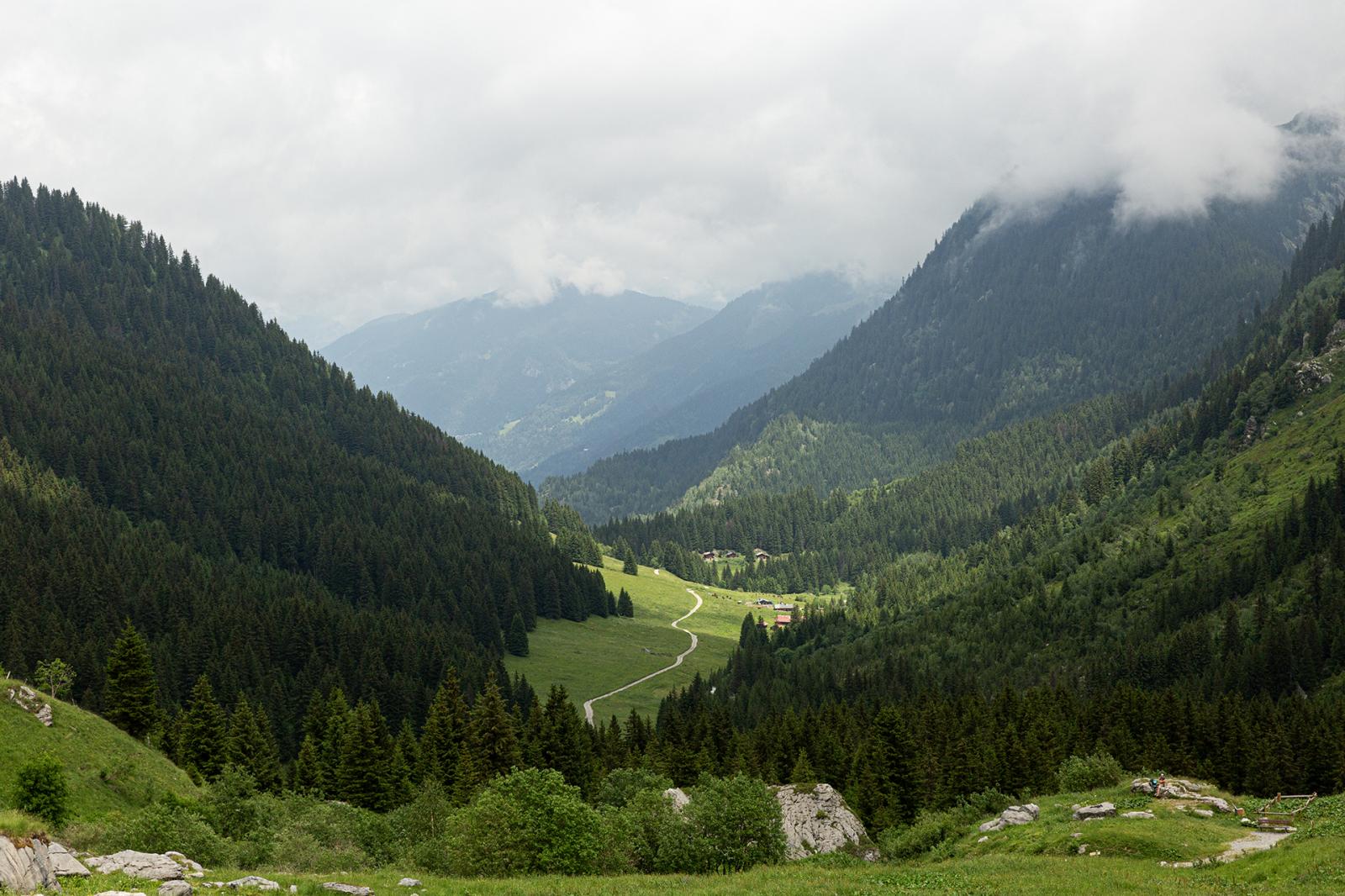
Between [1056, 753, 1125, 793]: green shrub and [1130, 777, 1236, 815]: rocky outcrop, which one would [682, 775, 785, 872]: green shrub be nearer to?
[1130, 777, 1236, 815]: rocky outcrop

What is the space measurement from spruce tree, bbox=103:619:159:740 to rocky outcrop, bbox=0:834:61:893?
76.3 meters

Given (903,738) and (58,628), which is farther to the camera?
(58,628)

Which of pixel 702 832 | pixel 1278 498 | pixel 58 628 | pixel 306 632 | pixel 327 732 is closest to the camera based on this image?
pixel 702 832

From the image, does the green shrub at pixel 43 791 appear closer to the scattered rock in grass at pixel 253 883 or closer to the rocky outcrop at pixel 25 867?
the scattered rock in grass at pixel 253 883

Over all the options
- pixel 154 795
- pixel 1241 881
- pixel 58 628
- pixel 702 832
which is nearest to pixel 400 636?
pixel 58 628

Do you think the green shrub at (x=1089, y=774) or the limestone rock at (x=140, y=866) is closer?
the limestone rock at (x=140, y=866)

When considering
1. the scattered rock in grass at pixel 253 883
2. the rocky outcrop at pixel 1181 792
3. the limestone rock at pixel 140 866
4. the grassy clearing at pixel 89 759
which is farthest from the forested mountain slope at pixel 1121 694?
the limestone rock at pixel 140 866

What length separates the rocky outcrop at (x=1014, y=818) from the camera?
74.6 m

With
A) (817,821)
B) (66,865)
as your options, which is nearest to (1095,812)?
(817,821)

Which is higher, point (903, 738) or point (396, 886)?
point (396, 886)

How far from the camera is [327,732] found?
12206 cm

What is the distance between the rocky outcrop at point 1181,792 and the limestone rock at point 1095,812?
6.14 meters

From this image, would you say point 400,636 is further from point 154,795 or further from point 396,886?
point 396,886

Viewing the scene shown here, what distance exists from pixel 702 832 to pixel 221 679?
114 m
